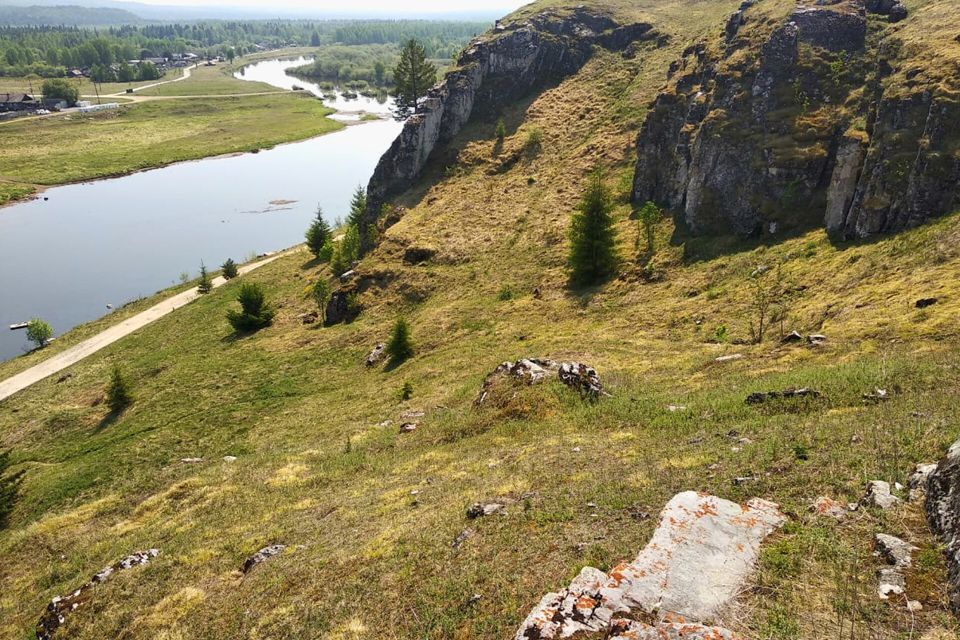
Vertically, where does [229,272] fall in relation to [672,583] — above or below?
below

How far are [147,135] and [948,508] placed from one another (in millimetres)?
179794

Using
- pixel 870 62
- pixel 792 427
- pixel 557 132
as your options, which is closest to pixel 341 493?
pixel 792 427

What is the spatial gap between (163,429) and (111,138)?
144346 mm

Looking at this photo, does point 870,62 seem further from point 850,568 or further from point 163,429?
point 163,429

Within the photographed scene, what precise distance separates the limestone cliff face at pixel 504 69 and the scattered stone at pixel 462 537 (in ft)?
208

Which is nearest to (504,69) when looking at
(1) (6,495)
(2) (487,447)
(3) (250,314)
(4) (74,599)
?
(3) (250,314)

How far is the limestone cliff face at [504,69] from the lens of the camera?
2906 inches

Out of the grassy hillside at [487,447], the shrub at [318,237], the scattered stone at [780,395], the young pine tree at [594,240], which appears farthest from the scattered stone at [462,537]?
the shrub at [318,237]

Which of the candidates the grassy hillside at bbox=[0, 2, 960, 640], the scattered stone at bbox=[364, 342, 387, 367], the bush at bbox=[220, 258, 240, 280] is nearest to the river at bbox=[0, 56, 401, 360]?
the bush at bbox=[220, 258, 240, 280]

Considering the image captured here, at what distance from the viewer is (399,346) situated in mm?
40469

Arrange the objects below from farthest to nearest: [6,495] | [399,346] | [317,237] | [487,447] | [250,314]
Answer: [317,237] → [250,314] → [399,346] → [6,495] → [487,447]

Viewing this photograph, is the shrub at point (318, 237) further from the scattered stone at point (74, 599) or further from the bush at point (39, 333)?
the scattered stone at point (74, 599)

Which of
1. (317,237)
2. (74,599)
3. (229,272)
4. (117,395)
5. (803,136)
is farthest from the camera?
(229,272)

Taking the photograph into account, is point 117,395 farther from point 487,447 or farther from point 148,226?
point 148,226
